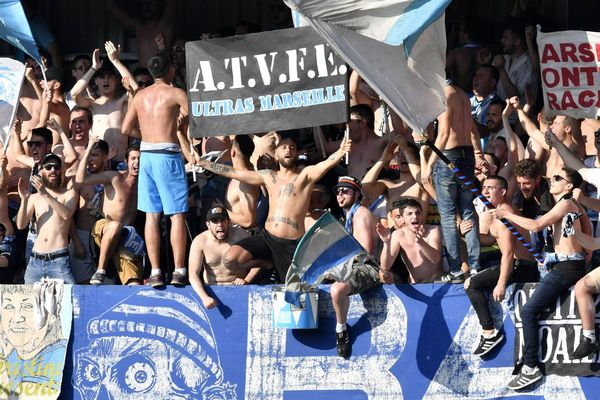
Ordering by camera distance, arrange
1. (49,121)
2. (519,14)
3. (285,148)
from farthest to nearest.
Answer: (519,14)
(49,121)
(285,148)

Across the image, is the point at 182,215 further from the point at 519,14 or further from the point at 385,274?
the point at 519,14

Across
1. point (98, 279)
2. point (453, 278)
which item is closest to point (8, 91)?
point (98, 279)

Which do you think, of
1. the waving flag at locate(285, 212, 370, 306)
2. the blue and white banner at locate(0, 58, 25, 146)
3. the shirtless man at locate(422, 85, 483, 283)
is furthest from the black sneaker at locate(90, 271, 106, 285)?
the shirtless man at locate(422, 85, 483, 283)

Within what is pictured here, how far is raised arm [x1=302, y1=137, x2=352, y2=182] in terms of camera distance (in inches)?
605

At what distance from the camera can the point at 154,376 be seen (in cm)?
1606

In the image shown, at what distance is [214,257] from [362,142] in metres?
1.96

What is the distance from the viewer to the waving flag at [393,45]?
14648 mm

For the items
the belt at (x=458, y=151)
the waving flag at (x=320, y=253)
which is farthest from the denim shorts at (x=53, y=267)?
the belt at (x=458, y=151)

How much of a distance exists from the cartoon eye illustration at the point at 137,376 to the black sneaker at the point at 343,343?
6.14 feet

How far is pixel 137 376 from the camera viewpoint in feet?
52.8

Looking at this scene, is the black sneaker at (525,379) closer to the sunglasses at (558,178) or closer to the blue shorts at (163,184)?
the sunglasses at (558,178)

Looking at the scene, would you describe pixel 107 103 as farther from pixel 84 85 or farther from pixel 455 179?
pixel 455 179

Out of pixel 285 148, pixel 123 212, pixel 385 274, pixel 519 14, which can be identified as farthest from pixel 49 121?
pixel 519 14

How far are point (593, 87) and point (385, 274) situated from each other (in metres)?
2.59
